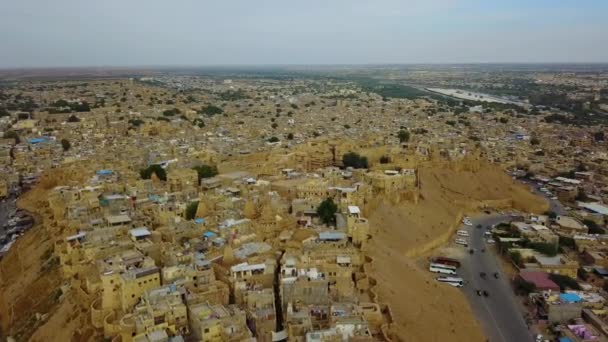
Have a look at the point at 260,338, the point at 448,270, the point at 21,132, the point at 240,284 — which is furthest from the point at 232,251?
the point at 21,132

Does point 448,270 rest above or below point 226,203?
below

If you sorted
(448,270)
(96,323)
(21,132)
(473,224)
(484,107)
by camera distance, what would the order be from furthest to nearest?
(484,107)
(21,132)
(473,224)
(448,270)
(96,323)

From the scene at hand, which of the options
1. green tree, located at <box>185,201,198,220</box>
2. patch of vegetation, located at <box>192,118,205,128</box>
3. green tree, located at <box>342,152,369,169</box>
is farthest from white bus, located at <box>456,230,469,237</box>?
patch of vegetation, located at <box>192,118,205,128</box>

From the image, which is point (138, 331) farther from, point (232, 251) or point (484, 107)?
point (484, 107)

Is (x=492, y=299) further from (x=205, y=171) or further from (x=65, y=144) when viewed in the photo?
(x=65, y=144)

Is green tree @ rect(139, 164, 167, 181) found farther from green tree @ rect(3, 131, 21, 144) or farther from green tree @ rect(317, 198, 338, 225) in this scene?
green tree @ rect(3, 131, 21, 144)

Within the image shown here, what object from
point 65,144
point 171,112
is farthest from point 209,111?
point 65,144
